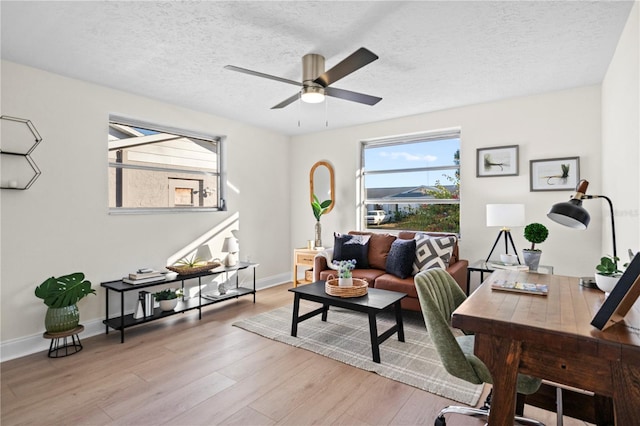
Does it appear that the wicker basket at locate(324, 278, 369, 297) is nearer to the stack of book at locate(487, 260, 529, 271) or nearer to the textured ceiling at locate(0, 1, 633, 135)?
the stack of book at locate(487, 260, 529, 271)

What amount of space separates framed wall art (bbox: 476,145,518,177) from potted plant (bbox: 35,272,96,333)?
437 centimetres

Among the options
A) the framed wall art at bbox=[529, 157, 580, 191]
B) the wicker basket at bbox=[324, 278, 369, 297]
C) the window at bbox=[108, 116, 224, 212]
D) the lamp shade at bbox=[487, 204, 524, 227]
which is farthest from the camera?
the window at bbox=[108, 116, 224, 212]

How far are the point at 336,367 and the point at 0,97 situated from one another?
A: 3525 mm

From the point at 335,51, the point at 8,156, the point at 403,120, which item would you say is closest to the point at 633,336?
the point at 335,51

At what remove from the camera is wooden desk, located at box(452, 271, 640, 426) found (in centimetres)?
106

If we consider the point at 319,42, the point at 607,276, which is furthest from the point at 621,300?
the point at 319,42

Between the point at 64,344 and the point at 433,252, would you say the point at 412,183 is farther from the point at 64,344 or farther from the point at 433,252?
the point at 64,344

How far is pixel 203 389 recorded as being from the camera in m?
2.26

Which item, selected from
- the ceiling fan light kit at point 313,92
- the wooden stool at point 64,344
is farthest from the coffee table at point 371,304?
the wooden stool at point 64,344

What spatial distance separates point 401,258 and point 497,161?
1637 mm

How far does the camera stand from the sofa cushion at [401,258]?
3.64 meters

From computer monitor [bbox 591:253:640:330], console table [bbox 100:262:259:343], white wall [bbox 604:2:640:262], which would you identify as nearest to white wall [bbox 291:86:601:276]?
white wall [bbox 604:2:640:262]

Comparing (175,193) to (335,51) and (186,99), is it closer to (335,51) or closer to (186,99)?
(186,99)

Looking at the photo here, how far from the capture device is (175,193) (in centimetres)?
412
